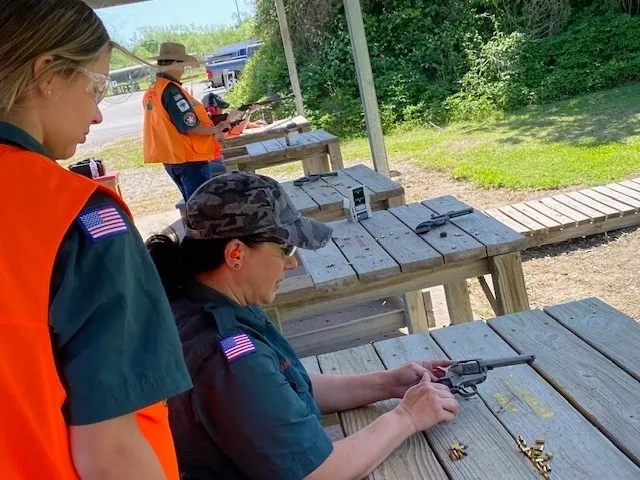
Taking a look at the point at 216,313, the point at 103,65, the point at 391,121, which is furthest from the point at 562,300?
the point at 391,121

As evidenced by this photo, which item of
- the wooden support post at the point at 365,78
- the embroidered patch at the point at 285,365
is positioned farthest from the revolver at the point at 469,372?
the wooden support post at the point at 365,78

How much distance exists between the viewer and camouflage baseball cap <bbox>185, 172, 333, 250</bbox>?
5.40 feet

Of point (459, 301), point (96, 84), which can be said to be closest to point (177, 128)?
point (459, 301)

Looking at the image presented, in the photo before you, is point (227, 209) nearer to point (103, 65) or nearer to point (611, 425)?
point (103, 65)

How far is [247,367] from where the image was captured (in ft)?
4.81

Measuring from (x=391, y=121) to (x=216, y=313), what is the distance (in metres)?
11.4

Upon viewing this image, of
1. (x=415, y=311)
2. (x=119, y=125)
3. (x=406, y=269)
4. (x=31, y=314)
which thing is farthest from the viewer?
(x=119, y=125)

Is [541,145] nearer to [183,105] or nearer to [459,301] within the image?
[183,105]

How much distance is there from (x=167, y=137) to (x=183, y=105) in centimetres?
26

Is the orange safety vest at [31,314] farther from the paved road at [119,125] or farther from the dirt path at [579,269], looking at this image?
the paved road at [119,125]

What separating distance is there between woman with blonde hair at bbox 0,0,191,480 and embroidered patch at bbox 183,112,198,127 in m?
4.44

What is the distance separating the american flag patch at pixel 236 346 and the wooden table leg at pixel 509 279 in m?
1.58

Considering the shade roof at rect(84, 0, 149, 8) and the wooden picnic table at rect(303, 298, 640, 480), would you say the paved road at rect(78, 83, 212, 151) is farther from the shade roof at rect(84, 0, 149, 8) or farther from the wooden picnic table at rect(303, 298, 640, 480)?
the wooden picnic table at rect(303, 298, 640, 480)

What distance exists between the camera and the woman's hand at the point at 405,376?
6.15 ft
